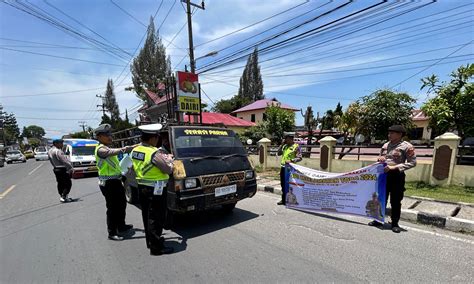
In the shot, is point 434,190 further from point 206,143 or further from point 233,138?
point 206,143

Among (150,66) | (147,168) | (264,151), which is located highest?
(150,66)

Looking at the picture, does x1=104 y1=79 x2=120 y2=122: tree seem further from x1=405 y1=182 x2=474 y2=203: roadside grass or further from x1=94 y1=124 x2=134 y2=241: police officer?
x1=405 y1=182 x2=474 y2=203: roadside grass

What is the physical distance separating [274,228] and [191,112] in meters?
10.6

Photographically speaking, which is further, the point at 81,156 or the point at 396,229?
the point at 81,156

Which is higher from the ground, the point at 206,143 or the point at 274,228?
the point at 206,143

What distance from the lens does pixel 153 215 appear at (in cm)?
357

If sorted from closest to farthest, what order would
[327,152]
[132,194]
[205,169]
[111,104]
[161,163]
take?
[161,163] < [205,169] < [132,194] < [327,152] < [111,104]

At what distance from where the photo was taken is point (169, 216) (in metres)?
4.66

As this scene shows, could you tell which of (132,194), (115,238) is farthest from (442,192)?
(132,194)

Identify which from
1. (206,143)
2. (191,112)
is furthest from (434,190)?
(191,112)

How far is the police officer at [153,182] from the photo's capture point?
3.52 metres

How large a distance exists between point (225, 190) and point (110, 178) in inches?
77.7

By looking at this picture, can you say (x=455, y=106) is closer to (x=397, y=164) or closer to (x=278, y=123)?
(x=397, y=164)

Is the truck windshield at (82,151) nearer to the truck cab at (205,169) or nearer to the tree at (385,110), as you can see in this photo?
the truck cab at (205,169)
